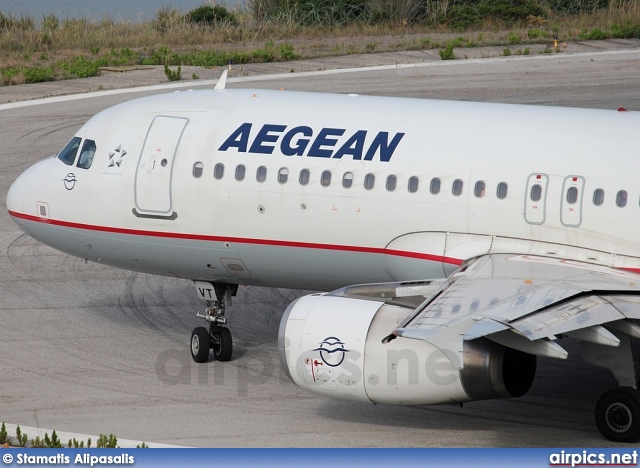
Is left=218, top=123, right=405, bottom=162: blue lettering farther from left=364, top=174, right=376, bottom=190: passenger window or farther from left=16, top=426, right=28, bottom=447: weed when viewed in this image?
left=16, top=426, right=28, bottom=447: weed

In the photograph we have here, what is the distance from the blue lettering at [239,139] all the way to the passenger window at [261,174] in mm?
538

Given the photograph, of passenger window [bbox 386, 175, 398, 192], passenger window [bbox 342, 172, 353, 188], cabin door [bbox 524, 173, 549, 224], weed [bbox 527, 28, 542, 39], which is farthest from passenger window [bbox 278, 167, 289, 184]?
weed [bbox 527, 28, 542, 39]

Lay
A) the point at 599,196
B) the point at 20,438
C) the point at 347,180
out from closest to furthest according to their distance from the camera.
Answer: the point at 20,438 < the point at 599,196 < the point at 347,180

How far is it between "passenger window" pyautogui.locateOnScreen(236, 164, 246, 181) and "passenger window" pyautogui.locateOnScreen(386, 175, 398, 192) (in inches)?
108

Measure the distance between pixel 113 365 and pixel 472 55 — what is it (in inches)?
1236

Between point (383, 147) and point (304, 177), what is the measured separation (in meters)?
1.51

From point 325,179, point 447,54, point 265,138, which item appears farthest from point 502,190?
point 447,54

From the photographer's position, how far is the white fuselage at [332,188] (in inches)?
749

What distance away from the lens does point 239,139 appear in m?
21.0

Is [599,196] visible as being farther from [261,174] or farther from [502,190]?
[261,174]

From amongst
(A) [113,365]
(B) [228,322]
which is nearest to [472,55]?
(B) [228,322]

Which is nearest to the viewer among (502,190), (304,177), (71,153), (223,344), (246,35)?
(502,190)

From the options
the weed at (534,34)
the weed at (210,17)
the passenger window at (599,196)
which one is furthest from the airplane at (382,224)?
the weed at (210,17)

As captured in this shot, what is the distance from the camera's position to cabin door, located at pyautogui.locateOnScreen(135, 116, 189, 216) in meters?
21.3
